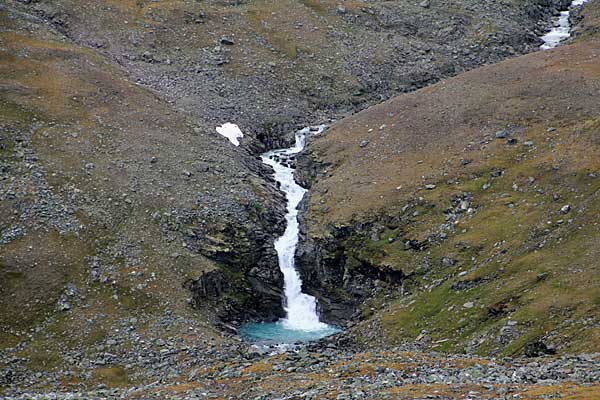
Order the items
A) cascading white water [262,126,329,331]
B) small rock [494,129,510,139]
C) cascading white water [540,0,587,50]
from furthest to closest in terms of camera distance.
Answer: cascading white water [540,0,587,50] < small rock [494,129,510,139] < cascading white water [262,126,329,331]

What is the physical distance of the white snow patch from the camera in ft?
304

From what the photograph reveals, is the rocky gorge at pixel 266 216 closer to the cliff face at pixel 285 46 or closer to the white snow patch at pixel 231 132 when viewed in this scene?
the cliff face at pixel 285 46

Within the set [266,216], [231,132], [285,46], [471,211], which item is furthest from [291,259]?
[285,46]

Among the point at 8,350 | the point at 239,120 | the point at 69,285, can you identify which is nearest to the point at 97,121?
the point at 239,120

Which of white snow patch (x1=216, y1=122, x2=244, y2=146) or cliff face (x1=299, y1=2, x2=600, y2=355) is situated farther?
white snow patch (x1=216, y1=122, x2=244, y2=146)

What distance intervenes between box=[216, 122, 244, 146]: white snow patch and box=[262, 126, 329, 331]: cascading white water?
149 inches

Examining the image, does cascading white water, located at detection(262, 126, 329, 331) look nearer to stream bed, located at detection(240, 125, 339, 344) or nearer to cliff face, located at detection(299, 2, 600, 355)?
stream bed, located at detection(240, 125, 339, 344)

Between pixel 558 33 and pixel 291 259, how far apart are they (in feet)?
221

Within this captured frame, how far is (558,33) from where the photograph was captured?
123 meters

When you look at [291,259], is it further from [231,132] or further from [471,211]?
[231,132]

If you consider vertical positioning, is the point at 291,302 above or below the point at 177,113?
below

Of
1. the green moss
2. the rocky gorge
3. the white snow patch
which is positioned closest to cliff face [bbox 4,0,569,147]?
the rocky gorge

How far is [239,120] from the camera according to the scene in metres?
96.9

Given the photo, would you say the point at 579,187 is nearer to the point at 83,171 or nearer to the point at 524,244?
the point at 524,244
